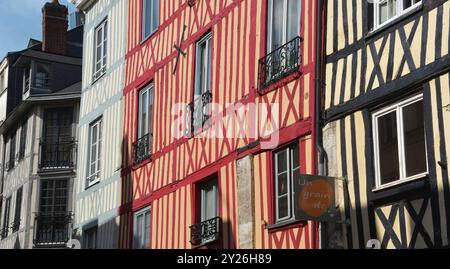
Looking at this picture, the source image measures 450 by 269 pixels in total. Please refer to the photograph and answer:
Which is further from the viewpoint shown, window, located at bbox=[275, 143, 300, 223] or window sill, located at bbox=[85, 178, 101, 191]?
window sill, located at bbox=[85, 178, 101, 191]

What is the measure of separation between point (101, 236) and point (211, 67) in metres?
5.12

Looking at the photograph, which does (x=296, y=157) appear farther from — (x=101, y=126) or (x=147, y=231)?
(x=101, y=126)

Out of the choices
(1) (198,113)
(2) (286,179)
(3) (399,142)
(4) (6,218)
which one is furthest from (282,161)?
(4) (6,218)

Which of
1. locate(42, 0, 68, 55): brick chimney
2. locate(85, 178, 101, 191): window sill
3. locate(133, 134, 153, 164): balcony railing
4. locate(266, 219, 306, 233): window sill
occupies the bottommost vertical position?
locate(266, 219, 306, 233): window sill

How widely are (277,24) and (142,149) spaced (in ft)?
16.1

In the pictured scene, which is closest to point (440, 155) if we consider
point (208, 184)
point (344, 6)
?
point (344, 6)

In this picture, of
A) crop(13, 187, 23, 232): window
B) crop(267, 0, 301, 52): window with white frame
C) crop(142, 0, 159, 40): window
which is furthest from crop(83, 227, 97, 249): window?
crop(13, 187, 23, 232): window

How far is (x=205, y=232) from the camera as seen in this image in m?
14.5

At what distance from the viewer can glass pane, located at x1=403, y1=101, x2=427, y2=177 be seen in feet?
33.8

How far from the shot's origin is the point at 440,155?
32.5 feet

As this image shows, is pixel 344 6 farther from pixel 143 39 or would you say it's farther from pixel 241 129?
pixel 143 39

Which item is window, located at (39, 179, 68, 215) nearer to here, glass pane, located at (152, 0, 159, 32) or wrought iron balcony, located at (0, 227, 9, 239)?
wrought iron balcony, located at (0, 227, 9, 239)

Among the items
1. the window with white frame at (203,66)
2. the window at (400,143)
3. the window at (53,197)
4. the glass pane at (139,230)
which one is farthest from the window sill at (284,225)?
the window at (53,197)

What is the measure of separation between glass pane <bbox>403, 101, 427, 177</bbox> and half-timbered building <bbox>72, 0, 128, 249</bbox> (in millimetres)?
8554
